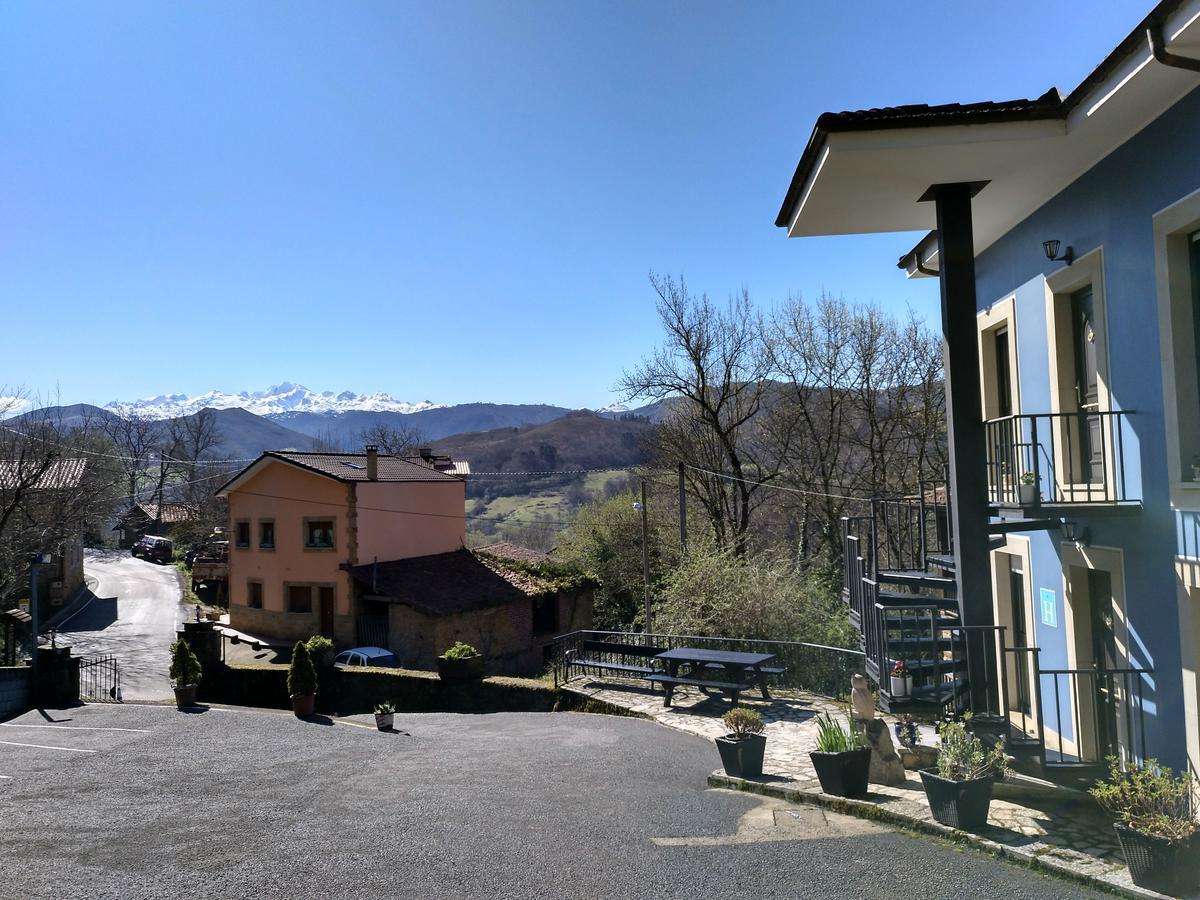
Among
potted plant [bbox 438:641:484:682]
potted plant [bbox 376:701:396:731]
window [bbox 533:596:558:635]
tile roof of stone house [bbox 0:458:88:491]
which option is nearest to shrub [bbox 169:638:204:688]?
potted plant [bbox 438:641:484:682]

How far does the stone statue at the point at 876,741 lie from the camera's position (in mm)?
7277

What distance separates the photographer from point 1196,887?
4.71 metres

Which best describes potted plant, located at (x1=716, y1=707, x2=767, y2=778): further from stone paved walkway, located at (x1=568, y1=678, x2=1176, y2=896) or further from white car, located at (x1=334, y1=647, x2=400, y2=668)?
white car, located at (x1=334, y1=647, x2=400, y2=668)

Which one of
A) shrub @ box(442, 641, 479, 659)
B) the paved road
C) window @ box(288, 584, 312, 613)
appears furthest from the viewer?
window @ box(288, 584, 312, 613)

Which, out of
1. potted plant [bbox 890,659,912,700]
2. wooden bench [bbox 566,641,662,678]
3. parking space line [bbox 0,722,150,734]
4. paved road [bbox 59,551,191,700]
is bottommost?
paved road [bbox 59,551,191,700]

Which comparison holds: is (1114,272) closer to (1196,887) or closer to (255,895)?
(1196,887)

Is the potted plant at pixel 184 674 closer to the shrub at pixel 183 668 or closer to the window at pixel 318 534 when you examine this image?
the shrub at pixel 183 668

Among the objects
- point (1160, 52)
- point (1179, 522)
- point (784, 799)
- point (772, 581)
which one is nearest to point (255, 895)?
point (784, 799)

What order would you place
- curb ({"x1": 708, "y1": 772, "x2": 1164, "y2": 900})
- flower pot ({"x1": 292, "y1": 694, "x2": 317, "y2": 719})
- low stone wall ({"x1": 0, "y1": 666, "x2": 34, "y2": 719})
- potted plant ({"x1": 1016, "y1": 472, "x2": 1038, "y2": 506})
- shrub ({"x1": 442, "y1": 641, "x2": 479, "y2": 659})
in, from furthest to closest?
shrub ({"x1": 442, "y1": 641, "x2": 479, "y2": 659})
low stone wall ({"x1": 0, "y1": 666, "x2": 34, "y2": 719})
flower pot ({"x1": 292, "y1": 694, "x2": 317, "y2": 719})
potted plant ({"x1": 1016, "y1": 472, "x2": 1038, "y2": 506})
curb ({"x1": 708, "y1": 772, "x2": 1164, "y2": 900})

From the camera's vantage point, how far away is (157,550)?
5334 centimetres

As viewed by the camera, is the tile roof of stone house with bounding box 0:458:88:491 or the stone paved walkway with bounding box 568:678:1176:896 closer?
the stone paved walkway with bounding box 568:678:1176:896

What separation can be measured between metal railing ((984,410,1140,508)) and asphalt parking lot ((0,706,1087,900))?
9.84 feet

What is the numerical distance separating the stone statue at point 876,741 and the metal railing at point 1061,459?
211 cm

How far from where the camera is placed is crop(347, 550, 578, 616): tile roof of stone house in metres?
24.9
